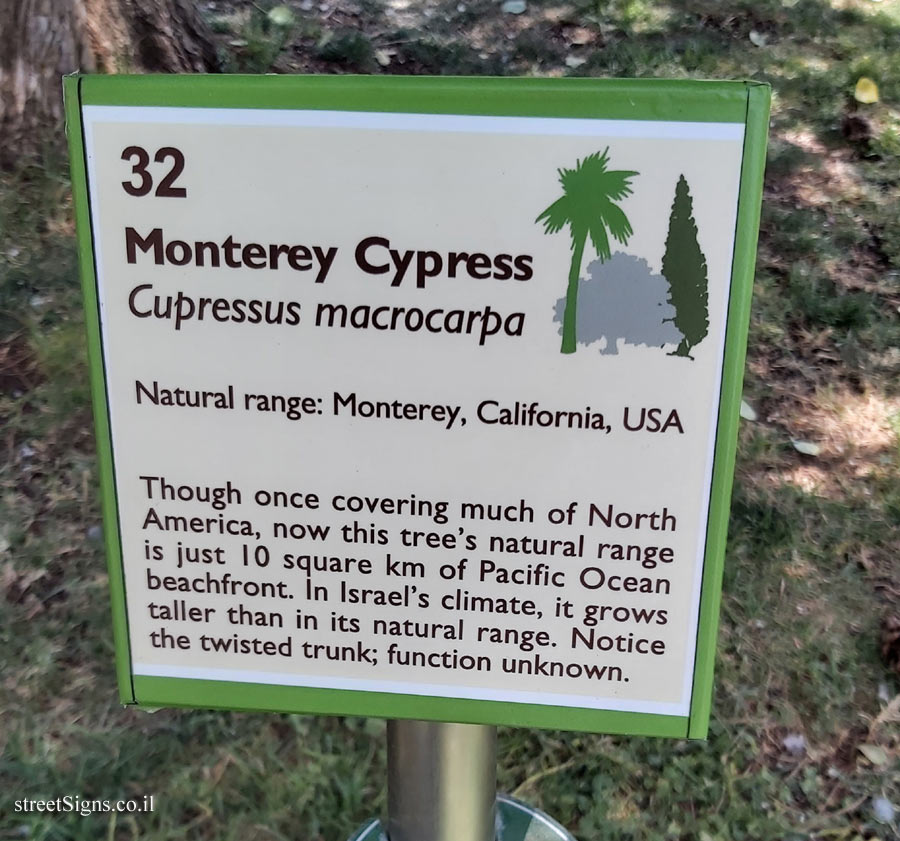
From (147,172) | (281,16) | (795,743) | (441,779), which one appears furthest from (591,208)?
(281,16)

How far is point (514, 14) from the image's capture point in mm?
4152

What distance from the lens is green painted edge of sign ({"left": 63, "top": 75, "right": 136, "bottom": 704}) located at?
3.42 ft

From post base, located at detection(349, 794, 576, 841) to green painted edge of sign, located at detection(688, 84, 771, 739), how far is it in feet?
1.98

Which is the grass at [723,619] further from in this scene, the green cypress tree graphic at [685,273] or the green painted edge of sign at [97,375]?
the green cypress tree graphic at [685,273]

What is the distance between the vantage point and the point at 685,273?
1019mm

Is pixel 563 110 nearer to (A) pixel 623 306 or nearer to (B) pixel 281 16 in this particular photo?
(A) pixel 623 306

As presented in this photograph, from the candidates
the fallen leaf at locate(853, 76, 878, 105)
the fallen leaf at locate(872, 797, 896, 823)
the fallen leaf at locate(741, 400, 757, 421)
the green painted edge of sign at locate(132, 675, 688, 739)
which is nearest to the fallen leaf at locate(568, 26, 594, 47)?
the fallen leaf at locate(853, 76, 878, 105)

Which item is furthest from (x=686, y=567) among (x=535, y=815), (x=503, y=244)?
(x=535, y=815)

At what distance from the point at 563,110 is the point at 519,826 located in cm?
125

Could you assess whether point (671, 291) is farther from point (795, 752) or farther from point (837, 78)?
point (837, 78)

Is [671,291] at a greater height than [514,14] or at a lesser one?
lesser

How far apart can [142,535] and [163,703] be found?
0.75 ft

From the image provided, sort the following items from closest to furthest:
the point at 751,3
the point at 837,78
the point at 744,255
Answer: the point at 744,255 < the point at 837,78 < the point at 751,3

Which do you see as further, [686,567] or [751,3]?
[751,3]
